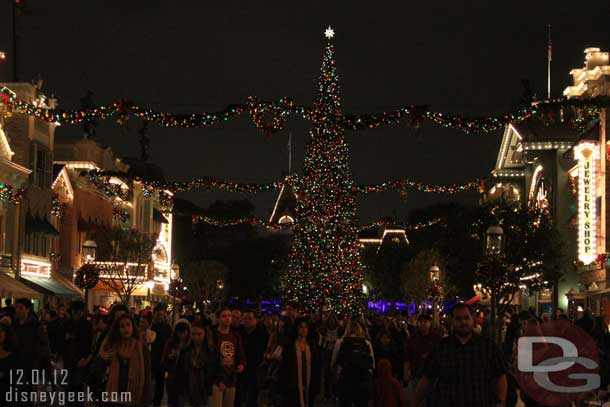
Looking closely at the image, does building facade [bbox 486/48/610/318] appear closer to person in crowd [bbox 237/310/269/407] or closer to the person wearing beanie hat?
person in crowd [bbox 237/310/269/407]

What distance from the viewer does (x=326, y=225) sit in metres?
38.1

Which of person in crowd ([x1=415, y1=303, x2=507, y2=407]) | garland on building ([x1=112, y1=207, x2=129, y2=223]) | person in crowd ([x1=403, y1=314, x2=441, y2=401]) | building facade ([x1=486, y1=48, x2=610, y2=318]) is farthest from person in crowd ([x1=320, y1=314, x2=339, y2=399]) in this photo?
garland on building ([x1=112, y1=207, x2=129, y2=223])

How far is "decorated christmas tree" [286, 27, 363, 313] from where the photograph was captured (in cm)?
3791

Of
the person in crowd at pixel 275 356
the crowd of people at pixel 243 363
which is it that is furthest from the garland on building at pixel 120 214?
the person in crowd at pixel 275 356

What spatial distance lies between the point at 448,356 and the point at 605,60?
4159cm

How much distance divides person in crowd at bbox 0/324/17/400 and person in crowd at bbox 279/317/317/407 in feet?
13.0

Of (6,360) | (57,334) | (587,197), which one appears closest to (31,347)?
(6,360)

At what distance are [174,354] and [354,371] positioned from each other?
3.14 meters

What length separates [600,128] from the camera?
134 ft

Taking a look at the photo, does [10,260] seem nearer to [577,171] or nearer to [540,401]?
[577,171]

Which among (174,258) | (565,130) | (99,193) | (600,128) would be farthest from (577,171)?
(174,258)

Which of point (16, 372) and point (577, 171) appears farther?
point (577, 171)

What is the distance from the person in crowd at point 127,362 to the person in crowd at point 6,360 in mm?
1922

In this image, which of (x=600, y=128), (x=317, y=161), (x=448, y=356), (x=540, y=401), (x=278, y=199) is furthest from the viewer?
(x=278, y=199)
